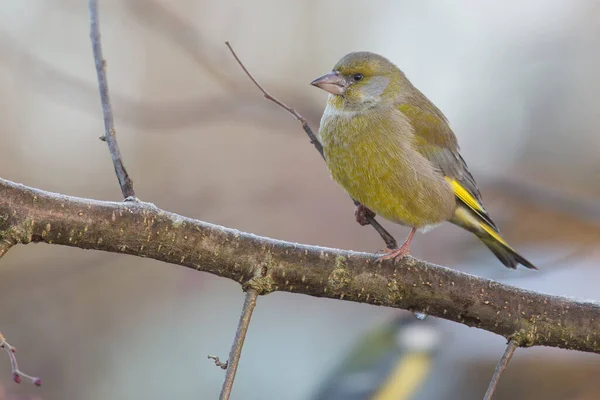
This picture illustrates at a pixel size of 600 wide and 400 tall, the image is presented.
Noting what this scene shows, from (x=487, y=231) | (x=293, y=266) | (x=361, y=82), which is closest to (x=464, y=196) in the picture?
(x=487, y=231)

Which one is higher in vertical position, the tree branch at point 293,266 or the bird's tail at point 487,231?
the tree branch at point 293,266

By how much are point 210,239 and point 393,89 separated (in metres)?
1.99

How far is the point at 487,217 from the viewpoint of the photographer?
3.69 meters

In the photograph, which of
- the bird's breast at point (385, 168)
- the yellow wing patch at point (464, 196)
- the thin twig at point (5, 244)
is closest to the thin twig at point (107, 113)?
the thin twig at point (5, 244)

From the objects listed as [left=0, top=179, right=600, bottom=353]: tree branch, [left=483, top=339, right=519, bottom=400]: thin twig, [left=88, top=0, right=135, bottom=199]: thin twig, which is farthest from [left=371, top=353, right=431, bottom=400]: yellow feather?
[left=88, top=0, right=135, bottom=199]: thin twig

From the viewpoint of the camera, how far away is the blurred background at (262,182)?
13.6ft

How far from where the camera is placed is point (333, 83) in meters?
3.73

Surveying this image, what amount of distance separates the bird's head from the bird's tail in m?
0.74

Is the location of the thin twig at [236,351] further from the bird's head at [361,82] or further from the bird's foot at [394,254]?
the bird's head at [361,82]

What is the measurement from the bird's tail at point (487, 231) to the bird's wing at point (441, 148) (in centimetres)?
1

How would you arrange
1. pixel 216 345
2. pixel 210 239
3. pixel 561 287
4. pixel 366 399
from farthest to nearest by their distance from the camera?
pixel 216 345, pixel 561 287, pixel 366 399, pixel 210 239

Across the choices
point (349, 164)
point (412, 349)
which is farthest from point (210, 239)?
point (412, 349)

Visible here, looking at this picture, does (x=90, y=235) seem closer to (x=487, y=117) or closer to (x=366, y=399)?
(x=366, y=399)

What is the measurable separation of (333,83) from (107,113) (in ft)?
5.70
